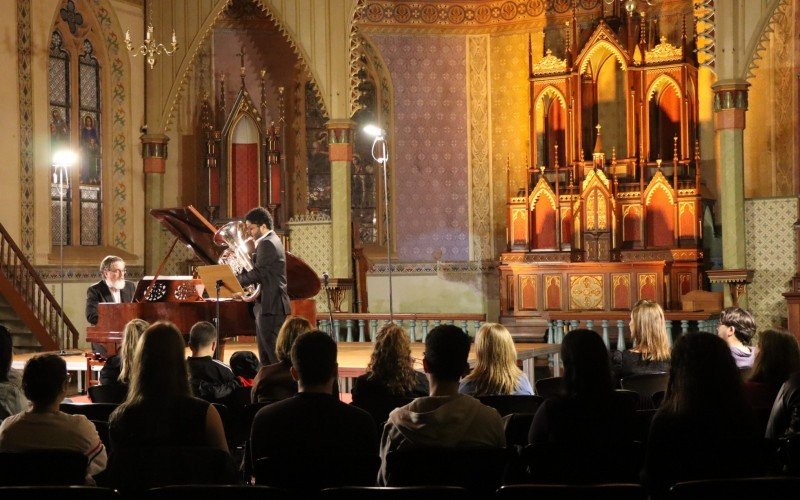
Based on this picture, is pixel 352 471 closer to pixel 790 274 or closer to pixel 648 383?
pixel 648 383

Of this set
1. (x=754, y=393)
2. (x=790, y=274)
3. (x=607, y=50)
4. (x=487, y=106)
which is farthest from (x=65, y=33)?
(x=754, y=393)

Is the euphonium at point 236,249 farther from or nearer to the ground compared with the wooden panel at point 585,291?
farther from the ground

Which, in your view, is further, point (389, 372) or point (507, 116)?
point (507, 116)

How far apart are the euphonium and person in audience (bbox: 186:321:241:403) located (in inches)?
128

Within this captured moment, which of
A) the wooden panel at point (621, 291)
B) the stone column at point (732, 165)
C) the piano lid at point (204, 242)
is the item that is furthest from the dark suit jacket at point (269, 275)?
the wooden panel at point (621, 291)

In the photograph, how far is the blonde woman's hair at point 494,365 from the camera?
5805 mm

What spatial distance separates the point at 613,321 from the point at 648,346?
806cm

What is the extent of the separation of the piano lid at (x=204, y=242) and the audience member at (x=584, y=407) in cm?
610

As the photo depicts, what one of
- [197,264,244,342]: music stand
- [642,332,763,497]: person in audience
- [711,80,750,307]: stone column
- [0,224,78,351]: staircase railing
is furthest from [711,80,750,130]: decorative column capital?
[642,332,763,497]: person in audience

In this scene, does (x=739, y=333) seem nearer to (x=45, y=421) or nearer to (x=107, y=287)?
(x=45, y=421)

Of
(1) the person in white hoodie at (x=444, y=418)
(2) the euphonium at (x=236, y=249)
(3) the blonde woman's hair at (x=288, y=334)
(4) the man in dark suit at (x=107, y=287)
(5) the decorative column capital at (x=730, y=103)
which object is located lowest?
(1) the person in white hoodie at (x=444, y=418)

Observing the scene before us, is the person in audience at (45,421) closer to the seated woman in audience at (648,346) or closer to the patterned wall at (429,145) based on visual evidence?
the seated woman in audience at (648,346)

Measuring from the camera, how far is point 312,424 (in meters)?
4.17

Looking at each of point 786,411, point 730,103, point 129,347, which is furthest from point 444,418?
point 730,103
